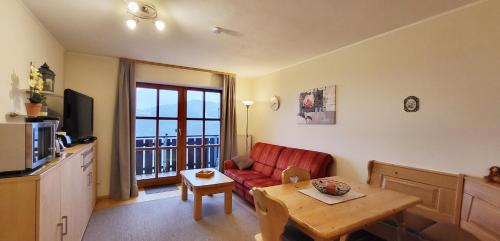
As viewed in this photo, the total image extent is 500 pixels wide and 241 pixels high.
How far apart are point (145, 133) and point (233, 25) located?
2.91m

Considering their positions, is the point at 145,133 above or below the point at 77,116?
below

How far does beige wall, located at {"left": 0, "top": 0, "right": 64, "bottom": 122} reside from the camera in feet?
5.39

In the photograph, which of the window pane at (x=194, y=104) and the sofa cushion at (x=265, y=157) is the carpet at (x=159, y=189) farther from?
the sofa cushion at (x=265, y=157)

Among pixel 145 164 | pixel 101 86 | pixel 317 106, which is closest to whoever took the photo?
pixel 317 106

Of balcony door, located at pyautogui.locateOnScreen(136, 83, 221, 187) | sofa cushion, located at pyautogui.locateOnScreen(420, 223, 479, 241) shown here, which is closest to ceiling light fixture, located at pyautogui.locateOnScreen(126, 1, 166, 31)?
balcony door, located at pyautogui.locateOnScreen(136, 83, 221, 187)

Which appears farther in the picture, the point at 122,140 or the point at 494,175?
the point at 122,140

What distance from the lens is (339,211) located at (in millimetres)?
1447

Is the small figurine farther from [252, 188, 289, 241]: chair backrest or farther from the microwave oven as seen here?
the microwave oven

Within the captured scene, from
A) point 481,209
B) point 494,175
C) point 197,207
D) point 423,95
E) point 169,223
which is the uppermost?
point 423,95

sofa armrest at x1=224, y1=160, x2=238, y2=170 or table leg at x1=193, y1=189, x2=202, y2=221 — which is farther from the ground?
sofa armrest at x1=224, y1=160, x2=238, y2=170

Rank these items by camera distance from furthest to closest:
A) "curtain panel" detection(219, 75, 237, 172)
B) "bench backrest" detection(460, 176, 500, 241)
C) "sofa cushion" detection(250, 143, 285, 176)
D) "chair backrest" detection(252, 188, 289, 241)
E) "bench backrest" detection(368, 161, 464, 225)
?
"curtain panel" detection(219, 75, 237, 172) < "sofa cushion" detection(250, 143, 285, 176) < "bench backrest" detection(368, 161, 464, 225) < "bench backrest" detection(460, 176, 500, 241) < "chair backrest" detection(252, 188, 289, 241)

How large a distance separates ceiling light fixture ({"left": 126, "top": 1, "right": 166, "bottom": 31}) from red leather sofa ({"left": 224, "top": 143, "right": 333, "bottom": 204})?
8.07ft

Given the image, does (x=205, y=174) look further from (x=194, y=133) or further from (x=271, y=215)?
(x=271, y=215)

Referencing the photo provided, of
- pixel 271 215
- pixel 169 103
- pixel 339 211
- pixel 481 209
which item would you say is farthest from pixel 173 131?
pixel 481 209
